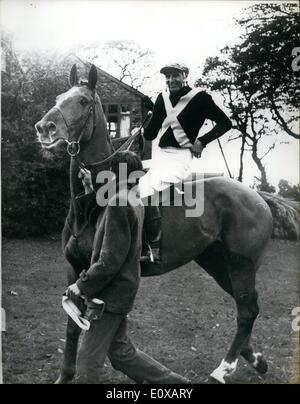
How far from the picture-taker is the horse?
393 cm

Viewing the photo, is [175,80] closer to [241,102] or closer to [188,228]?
[241,102]

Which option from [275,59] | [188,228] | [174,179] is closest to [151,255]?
[188,228]

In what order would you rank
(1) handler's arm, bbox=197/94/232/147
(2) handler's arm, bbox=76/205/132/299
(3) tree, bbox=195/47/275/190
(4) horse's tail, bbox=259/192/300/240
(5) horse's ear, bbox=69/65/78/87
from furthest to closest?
(4) horse's tail, bbox=259/192/300/240 < (3) tree, bbox=195/47/275/190 < (1) handler's arm, bbox=197/94/232/147 < (5) horse's ear, bbox=69/65/78/87 < (2) handler's arm, bbox=76/205/132/299

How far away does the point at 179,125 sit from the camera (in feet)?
14.2

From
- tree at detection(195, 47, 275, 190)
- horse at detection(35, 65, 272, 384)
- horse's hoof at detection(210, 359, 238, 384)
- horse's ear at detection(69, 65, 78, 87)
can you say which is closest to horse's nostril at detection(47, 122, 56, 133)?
horse at detection(35, 65, 272, 384)

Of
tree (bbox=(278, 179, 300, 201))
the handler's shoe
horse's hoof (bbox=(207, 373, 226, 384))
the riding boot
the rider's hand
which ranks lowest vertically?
horse's hoof (bbox=(207, 373, 226, 384))

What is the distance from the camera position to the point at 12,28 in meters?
4.34

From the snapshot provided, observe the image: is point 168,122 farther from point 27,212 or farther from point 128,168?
point 27,212

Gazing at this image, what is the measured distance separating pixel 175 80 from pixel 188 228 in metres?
1.18

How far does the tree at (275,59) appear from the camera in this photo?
14.7 ft
